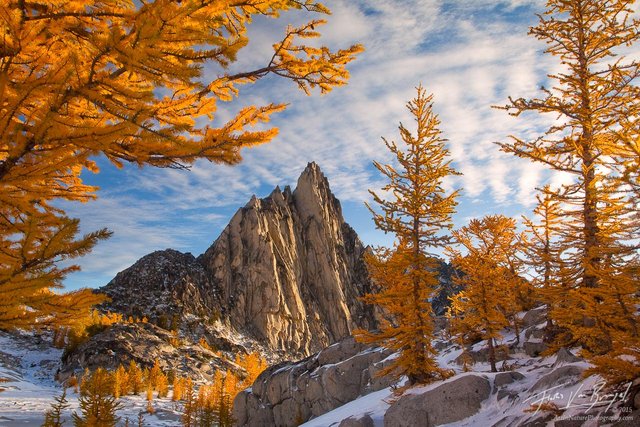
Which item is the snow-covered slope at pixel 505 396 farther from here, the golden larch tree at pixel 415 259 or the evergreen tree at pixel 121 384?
the evergreen tree at pixel 121 384

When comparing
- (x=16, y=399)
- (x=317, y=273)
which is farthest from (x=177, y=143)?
(x=317, y=273)

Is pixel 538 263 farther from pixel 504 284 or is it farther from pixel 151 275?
pixel 151 275

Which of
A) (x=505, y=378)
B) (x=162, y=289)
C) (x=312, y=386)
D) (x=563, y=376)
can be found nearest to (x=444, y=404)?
(x=505, y=378)

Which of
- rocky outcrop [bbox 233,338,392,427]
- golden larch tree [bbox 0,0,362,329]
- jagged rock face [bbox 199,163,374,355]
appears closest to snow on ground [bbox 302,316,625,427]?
A: golden larch tree [bbox 0,0,362,329]

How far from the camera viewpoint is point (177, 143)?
317 cm

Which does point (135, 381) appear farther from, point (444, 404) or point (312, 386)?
point (444, 404)

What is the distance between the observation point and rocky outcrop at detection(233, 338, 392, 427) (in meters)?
20.1

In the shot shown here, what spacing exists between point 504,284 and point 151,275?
6253 centimetres

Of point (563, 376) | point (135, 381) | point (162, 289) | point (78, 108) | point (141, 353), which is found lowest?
point (135, 381)

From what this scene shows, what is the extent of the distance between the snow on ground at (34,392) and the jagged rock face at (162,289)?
1514cm

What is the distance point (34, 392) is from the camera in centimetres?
2455

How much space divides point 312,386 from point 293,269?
58.8 m

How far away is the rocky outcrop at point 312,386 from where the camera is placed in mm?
20141

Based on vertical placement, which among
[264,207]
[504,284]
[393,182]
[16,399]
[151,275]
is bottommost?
[16,399]
